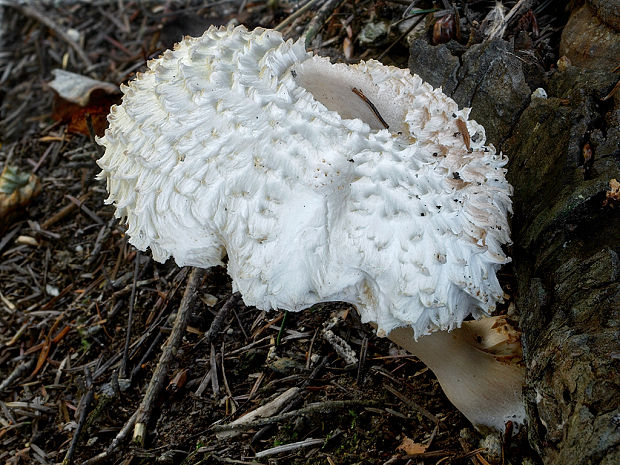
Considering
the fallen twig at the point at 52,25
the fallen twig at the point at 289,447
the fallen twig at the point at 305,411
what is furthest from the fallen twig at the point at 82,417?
the fallen twig at the point at 52,25

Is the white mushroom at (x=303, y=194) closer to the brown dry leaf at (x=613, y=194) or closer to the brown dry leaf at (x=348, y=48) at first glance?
the brown dry leaf at (x=613, y=194)

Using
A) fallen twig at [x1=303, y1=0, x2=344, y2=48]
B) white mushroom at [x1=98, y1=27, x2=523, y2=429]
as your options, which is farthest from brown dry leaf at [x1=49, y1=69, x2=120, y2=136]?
white mushroom at [x1=98, y1=27, x2=523, y2=429]

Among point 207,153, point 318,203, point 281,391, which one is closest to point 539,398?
point 318,203

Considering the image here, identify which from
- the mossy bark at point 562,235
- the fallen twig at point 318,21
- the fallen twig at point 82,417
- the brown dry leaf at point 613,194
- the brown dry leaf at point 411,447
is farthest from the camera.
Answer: the fallen twig at point 318,21

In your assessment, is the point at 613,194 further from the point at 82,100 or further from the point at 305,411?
the point at 82,100

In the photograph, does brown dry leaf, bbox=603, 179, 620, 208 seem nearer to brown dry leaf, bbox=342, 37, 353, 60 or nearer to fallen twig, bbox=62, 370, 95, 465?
brown dry leaf, bbox=342, 37, 353, 60

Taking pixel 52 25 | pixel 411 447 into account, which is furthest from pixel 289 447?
pixel 52 25

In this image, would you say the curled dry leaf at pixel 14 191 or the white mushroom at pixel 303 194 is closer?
the white mushroom at pixel 303 194
